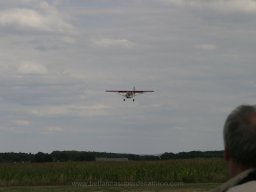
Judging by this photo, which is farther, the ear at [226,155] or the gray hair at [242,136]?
the ear at [226,155]

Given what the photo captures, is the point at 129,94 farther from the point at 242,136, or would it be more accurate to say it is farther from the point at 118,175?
the point at 242,136

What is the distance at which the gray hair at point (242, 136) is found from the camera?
3127 mm

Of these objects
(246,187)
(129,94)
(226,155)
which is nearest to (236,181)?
(246,187)

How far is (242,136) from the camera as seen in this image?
10.3 ft

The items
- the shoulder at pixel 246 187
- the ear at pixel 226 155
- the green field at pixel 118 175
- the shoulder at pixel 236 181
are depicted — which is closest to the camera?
the shoulder at pixel 246 187

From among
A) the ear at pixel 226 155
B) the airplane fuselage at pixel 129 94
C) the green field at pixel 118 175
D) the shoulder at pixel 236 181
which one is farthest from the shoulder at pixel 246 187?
the airplane fuselage at pixel 129 94

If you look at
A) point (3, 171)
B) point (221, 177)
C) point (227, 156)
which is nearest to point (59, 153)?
point (3, 171)

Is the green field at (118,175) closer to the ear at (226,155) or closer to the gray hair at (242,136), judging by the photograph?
the ear at (226,155)

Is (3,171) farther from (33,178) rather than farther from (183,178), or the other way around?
(183,178)

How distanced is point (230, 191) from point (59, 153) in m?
90.5

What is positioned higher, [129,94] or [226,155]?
[129,94]

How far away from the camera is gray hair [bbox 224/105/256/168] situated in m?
3.13

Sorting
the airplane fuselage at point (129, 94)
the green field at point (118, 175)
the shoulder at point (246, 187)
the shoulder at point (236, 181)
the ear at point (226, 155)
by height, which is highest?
the airplane fuselage at point (129, 94)

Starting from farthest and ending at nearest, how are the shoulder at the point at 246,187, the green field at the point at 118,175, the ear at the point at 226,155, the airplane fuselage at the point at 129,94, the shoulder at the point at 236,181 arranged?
the airplane fuselage at the point at 129,94 < the green field at the point at 118,175 < the ear at the point at 226,155 < the shoulder at the point at 236,181 < the shoulder at the point at 246,187
